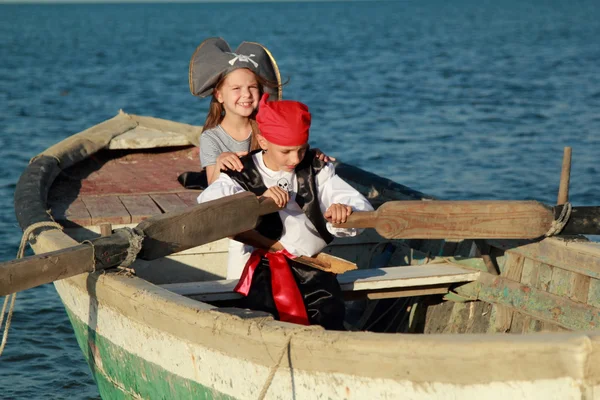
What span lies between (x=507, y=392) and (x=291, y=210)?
1.70 metres

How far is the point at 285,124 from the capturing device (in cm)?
418

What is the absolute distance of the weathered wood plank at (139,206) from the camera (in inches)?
224

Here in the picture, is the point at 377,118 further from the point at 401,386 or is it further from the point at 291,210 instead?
the point at 401,386

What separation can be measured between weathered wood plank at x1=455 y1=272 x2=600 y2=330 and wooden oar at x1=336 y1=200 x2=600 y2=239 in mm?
464

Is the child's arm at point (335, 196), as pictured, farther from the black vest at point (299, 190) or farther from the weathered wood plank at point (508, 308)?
the weathered wood plank at point (508, 308)

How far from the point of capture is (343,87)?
25.2m

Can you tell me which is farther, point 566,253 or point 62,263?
point 566,253

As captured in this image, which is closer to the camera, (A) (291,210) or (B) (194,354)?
(B) (194,354)

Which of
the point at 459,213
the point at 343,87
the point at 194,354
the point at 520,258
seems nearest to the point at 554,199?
the point at 520,258

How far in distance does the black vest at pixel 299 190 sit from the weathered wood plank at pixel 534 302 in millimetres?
1142

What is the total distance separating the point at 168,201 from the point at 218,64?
113 cm

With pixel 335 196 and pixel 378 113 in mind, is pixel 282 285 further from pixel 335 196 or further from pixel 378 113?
pixel 378 113

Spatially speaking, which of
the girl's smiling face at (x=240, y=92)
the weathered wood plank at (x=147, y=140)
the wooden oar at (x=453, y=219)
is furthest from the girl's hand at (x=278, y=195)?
the weathered wood plank at (x=147, y=140)

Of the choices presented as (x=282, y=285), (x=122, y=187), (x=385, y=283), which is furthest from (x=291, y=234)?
(x=122, y=187)
